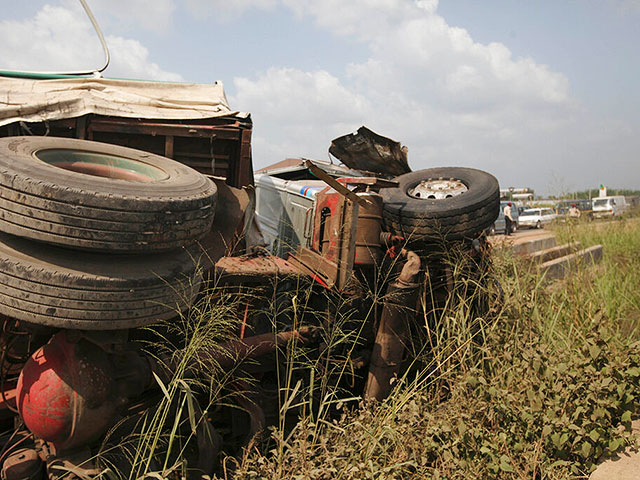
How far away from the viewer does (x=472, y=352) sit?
344 cm

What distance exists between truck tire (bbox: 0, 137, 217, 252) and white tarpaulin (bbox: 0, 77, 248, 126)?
1.26 m

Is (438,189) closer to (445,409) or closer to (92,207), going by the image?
(445,409)

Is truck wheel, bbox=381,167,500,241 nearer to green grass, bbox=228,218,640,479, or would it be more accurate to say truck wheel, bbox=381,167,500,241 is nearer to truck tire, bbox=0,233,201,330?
green grass, bbox=228,218,640,479

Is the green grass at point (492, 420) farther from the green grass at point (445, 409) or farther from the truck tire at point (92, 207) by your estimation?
the truck tire at point (92, 207)

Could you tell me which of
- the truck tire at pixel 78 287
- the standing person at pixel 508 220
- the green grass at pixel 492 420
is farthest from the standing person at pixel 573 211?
the standing person at pixel 508 220

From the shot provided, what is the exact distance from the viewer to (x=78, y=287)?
6.87 feet

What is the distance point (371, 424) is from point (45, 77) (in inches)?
178

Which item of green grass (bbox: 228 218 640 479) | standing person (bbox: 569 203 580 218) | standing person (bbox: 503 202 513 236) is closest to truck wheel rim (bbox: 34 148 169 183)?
green grass (bbox: 228 218 640 479)

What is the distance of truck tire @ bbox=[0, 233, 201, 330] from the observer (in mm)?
2059

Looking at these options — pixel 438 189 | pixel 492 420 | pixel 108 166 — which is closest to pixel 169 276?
pixel 108 166

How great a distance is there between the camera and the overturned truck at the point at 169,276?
2127 millimetres

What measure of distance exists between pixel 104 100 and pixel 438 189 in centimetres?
295

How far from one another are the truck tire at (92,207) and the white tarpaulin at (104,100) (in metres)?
1.26

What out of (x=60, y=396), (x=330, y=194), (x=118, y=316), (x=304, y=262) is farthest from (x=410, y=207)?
(x=60, y=396)
